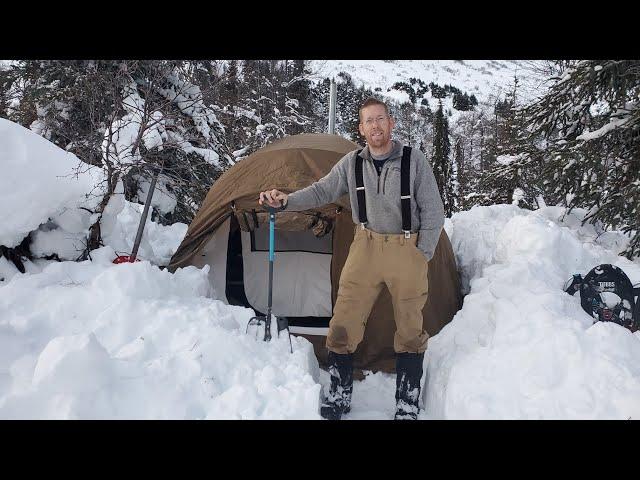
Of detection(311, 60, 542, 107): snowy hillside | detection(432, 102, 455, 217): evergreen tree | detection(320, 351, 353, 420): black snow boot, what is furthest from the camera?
detection(311, 60, 542, 107): snowy hillside

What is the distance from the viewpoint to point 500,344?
10.2 feet

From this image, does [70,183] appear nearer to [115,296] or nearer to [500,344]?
[115,296]

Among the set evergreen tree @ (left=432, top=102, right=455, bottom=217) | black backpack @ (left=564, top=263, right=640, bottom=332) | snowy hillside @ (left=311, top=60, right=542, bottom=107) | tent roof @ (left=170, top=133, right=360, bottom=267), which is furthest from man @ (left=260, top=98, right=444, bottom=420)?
snowy hillside @ (left=311, top=60, right=542, bottom=107)

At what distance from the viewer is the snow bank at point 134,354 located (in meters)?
2.33

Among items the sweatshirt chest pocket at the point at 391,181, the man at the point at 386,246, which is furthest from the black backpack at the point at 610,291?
the sweatshirt chest pocket at the point at 391,181

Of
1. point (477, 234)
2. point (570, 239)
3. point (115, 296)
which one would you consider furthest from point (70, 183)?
point (570, 239)

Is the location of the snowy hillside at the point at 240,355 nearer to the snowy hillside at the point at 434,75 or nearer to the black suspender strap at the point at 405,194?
the black suspender strap at the point at 405,194

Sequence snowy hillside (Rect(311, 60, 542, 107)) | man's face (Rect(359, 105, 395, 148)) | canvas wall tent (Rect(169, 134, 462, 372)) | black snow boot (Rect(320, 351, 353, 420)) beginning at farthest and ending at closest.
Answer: snowy hillside (Rect(311, 60, 542, 107))
canvas wall tent (Rect(169, 134, 462, 372))
black snow boot (Rect(320, 351, 353, 420))
man's face (Rect(359, 105, 395, 148))

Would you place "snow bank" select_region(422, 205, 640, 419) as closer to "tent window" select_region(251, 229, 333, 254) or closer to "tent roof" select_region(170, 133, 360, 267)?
"tent roof" select_region(170, 133, 360, 267)

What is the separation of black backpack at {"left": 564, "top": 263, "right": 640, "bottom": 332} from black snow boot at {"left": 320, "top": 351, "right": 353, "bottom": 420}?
214 centimetres

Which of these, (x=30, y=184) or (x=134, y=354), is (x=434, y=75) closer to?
(x=30, y=184)

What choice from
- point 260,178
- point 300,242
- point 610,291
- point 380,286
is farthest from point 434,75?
point 380,286

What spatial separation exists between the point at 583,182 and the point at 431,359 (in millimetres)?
4119

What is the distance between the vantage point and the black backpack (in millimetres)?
3662
